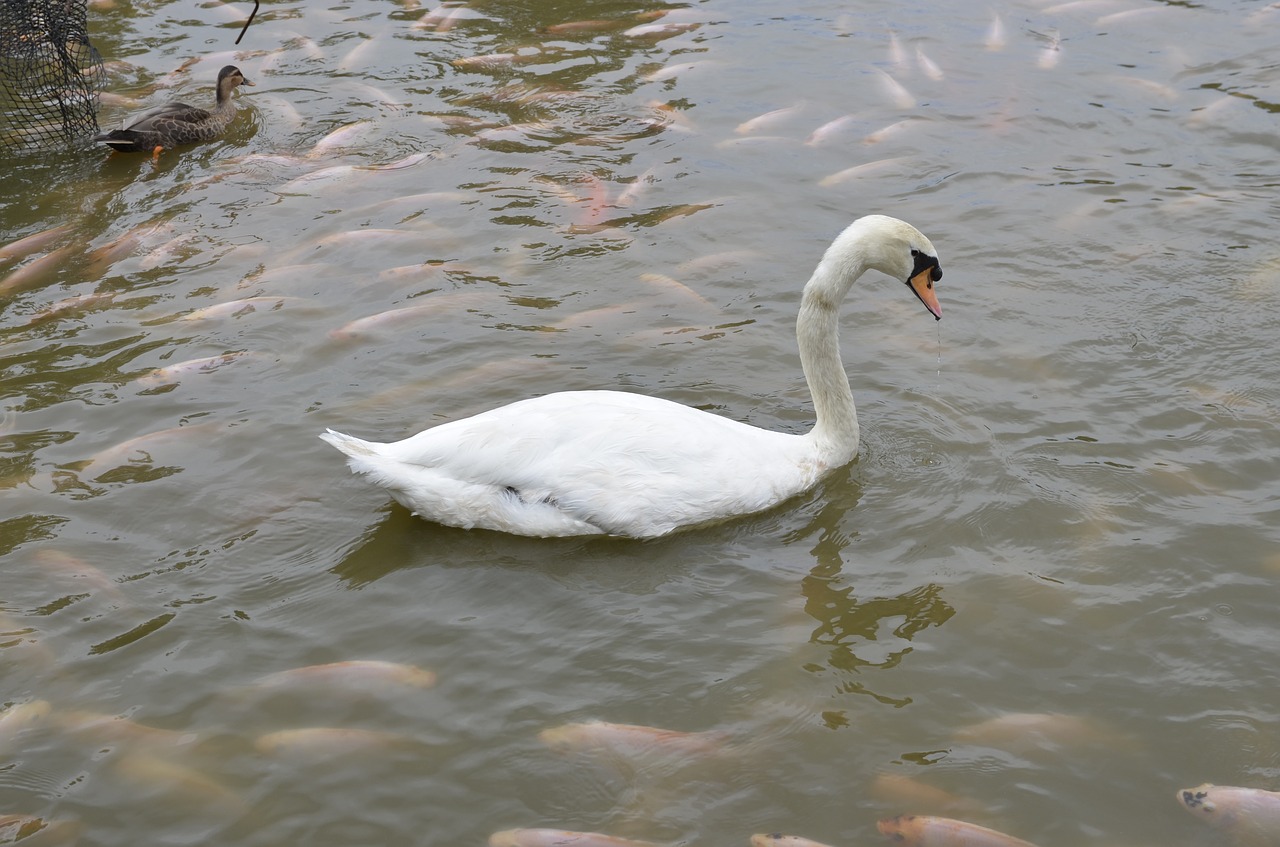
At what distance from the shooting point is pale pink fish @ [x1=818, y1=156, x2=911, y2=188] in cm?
993

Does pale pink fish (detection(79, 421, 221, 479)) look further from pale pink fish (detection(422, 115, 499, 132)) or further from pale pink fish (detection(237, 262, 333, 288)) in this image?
pale pink fish (detection(422, 115, 499, 132))

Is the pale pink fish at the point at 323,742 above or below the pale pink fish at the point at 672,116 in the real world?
below

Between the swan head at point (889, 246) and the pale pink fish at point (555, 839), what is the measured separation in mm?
3301

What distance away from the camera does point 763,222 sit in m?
9.39

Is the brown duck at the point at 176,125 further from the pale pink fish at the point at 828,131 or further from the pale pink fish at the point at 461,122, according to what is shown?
the pale pink fish at the point at 828,131

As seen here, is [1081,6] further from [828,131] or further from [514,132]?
[514,132]

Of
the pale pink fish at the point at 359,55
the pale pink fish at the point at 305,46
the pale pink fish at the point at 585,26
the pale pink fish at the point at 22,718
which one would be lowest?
the pale pink fish at the point at 22,718

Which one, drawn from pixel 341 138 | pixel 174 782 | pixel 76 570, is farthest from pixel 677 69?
pixel 174 782

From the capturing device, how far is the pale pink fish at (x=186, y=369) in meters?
7.40

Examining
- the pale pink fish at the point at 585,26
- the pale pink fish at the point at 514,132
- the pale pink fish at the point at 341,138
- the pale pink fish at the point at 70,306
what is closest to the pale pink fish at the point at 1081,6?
the pale pink fish at the point at 585,26

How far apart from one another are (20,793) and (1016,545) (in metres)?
4.46

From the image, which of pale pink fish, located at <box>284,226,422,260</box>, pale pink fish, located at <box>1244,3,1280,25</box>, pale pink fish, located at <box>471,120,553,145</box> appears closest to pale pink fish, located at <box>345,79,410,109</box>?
pale pink fish, located at <box>471,120,553,145</box>

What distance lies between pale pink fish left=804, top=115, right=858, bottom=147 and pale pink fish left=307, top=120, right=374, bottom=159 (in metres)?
3.97

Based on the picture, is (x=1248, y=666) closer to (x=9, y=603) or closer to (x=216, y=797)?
→ (x=216, y=797)
